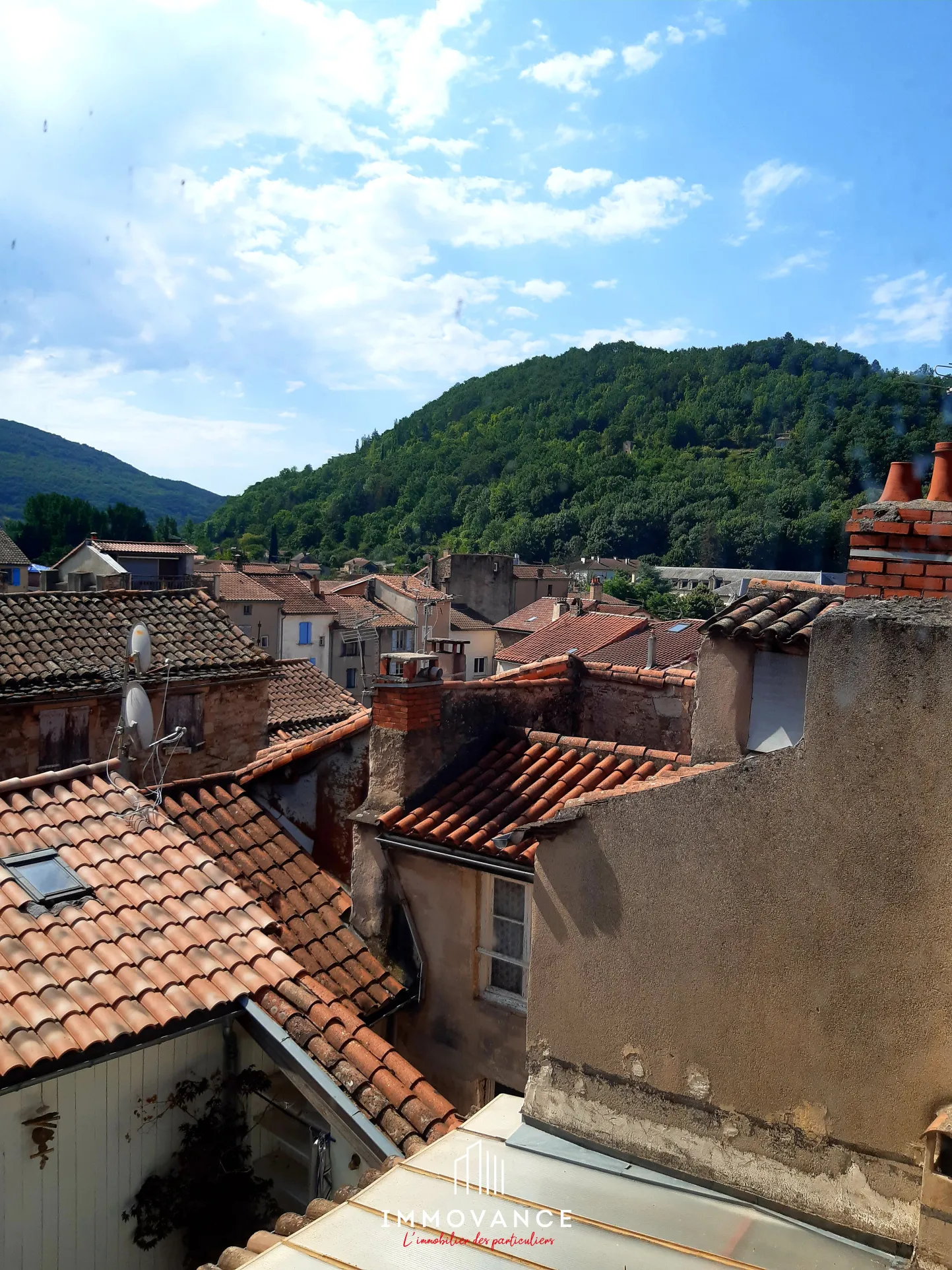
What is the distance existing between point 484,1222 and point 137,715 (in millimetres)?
5300

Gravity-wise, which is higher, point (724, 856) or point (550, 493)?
point (550, 493)

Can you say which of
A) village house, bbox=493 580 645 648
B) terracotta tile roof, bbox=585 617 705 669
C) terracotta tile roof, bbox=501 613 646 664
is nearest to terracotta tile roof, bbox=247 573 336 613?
village house, bbox=493 580 645 648

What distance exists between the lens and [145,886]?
629cm

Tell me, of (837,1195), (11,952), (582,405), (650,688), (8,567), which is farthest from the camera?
(582,405)

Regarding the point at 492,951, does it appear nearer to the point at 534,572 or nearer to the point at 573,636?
the point at 573,636

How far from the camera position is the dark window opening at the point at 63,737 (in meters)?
14.6

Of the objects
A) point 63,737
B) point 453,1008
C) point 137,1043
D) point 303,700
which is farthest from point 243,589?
point 137,1043

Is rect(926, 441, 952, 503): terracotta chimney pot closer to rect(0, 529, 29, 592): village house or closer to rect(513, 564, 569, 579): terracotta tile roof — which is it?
rect(0, 529, 29, 592): village house

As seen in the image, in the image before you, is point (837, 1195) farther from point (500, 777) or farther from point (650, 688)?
point (650, 688)

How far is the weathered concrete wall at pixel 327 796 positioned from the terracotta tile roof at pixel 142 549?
34.7 metres

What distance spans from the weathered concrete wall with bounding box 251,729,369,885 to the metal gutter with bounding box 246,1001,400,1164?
3101 mm

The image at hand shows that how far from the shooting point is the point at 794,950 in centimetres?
370

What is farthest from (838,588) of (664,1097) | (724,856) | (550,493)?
(550,493)

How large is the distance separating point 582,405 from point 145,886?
122m
